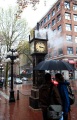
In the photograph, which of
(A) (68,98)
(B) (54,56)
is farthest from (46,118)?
(B) (54,56)

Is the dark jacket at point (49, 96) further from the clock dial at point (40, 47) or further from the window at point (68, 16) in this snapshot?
the window at point (68, 16)

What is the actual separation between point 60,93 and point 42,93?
53 cm

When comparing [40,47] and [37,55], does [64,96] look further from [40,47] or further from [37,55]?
[40,47]

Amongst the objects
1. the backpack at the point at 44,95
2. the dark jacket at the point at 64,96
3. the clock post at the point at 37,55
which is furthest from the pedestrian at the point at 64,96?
the clock post at the point at 37,55

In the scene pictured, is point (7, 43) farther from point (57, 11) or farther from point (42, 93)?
point (42, 93)

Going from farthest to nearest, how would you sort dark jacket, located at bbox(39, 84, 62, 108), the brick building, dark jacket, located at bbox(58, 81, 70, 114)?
the brick building → dark jacket, located at bbox(58, 81, 70, 114) → dark jacket, located at bbox(39, 84, 62, 108)

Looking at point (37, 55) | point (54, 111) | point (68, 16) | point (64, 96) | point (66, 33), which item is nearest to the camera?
point (54, 111)

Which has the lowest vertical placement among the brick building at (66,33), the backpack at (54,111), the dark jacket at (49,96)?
the backpack at (54,111)

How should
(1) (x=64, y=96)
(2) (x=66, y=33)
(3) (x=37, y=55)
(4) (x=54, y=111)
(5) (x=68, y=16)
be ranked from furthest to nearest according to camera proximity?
1. (5) (x=68, y=16)
2. (2) (x=66, y=33)
3. (3) (x=37, y=55)
4. (1) (x=64, y=96)
5. (4) (x=54, y=111)

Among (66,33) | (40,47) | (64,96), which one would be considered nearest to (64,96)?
(64,96)

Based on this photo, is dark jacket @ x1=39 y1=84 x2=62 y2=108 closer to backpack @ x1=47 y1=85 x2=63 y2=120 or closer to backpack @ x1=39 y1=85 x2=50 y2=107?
backpack @ x1=39 y1=85 x2=50 y2=107

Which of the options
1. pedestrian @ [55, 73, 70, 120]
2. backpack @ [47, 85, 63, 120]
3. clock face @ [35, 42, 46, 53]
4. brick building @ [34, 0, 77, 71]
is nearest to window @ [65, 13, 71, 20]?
brick building @ [34, 0, 77, 71]

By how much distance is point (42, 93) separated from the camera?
15.1 feet

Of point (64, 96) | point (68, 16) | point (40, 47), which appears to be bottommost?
point (64, 96)
